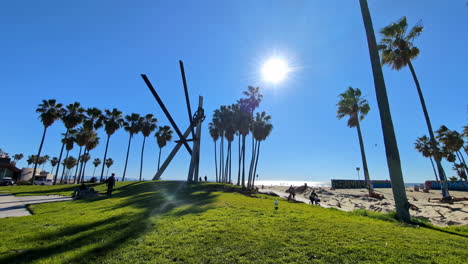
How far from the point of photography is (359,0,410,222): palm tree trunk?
33.1 feet

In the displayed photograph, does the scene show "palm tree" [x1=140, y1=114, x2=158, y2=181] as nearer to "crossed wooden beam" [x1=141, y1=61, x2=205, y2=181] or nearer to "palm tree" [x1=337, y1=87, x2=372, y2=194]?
"crossed wooden beam" [x1=141, y1=61, x2=205, y2=181]

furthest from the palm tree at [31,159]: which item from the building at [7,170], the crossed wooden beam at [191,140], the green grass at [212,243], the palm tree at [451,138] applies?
the palm tree at [451,138]

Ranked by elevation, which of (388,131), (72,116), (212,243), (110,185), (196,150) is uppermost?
(72,116)

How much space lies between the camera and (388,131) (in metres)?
10.8

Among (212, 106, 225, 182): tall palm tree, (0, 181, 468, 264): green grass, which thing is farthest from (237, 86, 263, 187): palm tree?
(0, 181, 468, 264): green grass

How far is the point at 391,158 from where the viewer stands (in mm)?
10484

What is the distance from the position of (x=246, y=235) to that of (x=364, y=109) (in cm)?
3283

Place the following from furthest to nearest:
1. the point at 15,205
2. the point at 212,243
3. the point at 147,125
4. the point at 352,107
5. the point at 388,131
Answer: the point at 147,125, the point at 352,107, the point at 15,205, the point at 388,131, the point at 212,243

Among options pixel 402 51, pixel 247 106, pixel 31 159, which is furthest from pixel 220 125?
pixel 31 159

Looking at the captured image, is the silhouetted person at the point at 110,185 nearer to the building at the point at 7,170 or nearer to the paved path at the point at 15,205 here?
the paved path at the point at 15,205

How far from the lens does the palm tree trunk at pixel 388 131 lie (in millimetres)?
10078

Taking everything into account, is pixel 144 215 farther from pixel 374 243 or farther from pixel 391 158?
pixel 391 158

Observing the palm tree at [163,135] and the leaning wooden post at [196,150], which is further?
the palm tree at [163,135]

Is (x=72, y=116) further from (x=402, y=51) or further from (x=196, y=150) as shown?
(x=402, y=51)
